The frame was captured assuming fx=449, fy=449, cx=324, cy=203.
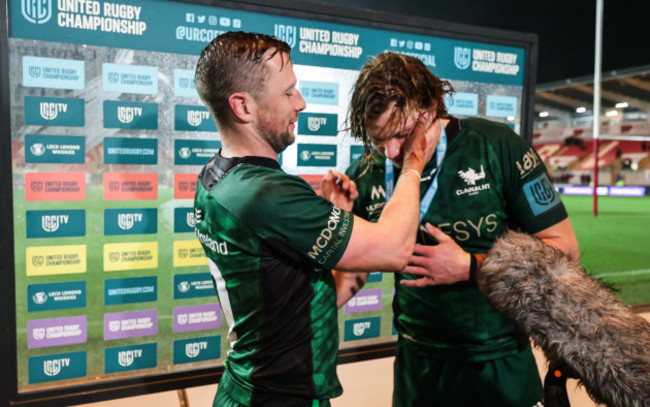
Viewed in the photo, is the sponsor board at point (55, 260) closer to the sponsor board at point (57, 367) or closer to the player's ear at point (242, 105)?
the sponsor board at point (57, 367)

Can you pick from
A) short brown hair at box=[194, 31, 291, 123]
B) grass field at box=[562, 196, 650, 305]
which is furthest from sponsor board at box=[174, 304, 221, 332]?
grass field at box=[562, 196, 650, 305]

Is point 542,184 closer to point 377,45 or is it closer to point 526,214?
point 526,214

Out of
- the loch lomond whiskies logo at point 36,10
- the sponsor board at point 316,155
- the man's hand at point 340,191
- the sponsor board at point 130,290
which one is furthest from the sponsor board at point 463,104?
the loch lomond whiskies logo at point 36,10

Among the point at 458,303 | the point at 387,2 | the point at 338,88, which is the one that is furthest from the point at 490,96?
the point at 387,2

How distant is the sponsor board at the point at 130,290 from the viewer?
1583 mm

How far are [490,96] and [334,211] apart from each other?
145cm

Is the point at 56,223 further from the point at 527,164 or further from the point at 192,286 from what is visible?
the point at 527,164

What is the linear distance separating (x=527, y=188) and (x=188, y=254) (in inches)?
46.9

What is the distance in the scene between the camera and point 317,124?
72.1 inches

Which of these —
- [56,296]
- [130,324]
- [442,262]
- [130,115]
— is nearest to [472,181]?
[442,262]

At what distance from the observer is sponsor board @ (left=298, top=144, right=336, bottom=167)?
182 centimetres

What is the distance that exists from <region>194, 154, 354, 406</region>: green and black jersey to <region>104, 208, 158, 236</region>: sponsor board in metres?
0.67

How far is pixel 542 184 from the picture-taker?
125cm

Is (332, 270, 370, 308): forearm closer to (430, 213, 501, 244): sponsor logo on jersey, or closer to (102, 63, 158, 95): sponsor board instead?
(430, 213, 501, 244): sponsor logo on jersey
